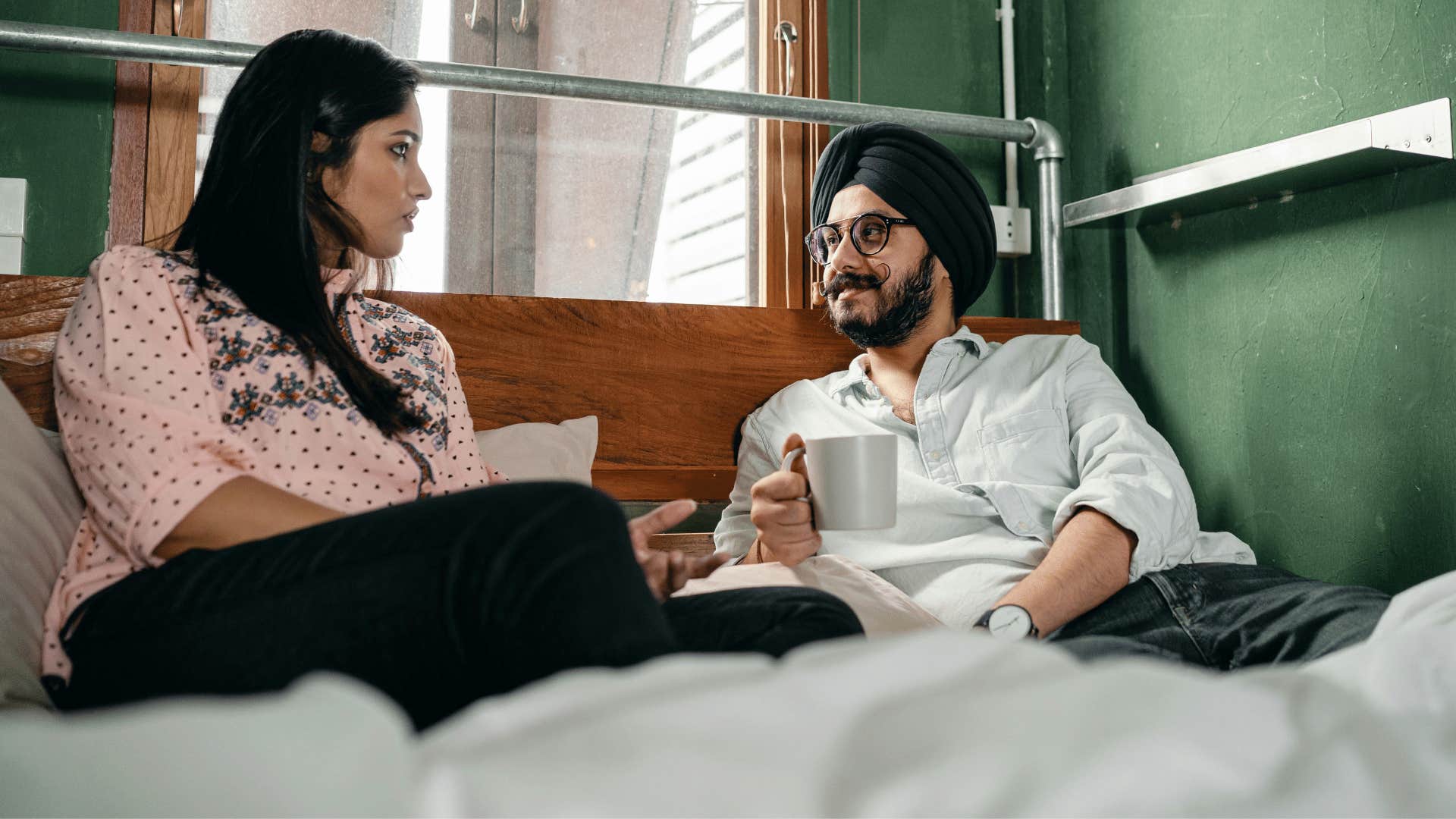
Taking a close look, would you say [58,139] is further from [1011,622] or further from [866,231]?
[1011,622]

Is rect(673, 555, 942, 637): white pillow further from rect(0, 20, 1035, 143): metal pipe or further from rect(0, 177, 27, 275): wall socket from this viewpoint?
rect(0, 177, 27, 275): wall socket

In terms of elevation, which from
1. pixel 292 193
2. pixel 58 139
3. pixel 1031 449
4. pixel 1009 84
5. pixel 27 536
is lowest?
pixel 27 536

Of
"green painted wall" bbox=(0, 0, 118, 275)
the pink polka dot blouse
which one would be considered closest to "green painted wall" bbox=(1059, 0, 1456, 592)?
the pink polka dot blouse

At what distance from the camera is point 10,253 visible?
1.62 metres

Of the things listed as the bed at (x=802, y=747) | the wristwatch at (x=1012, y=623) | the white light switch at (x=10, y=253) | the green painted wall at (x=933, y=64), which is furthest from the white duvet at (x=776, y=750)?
the green painted wall at (x=933, y=64)

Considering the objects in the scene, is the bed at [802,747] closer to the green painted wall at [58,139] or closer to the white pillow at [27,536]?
the white pillow at [27,536]

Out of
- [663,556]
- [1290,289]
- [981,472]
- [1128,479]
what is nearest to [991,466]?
[981,472]

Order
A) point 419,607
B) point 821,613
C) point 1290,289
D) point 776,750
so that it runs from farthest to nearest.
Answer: point 1290,289 → point 821,613 → point 419,607 → point 776,750

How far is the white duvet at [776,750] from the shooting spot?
0.41 m

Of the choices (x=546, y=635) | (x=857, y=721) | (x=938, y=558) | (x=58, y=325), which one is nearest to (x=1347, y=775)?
(x=857, y=721)

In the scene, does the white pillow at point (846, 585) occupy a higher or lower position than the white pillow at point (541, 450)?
lower

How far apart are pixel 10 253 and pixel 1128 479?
1.60 m

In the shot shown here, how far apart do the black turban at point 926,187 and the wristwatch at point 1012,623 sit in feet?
2.18

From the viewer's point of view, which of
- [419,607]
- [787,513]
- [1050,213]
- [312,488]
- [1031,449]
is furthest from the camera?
[1050,213]
